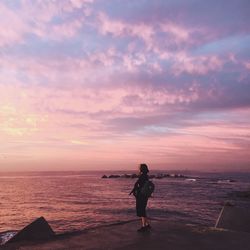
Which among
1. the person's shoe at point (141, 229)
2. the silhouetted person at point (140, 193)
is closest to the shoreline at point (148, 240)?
the person's shoe at point (141, 229)

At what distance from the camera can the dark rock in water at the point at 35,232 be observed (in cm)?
973

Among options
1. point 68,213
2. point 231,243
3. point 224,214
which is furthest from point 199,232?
point 68,213

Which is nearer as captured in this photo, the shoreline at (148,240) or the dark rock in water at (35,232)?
the shoreline at (148,240)

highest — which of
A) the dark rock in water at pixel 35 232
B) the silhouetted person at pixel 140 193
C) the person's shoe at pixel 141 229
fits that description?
the silhouetted person at pixel 140 193

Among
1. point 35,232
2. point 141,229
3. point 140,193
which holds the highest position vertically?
point 140,193

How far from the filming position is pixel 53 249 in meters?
8.33

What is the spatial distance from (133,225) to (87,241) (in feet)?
7.12

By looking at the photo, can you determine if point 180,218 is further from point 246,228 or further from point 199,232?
point 199,232

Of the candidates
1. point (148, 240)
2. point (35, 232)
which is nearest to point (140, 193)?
point (148, 240)

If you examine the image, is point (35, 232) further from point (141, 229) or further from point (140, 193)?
point (140, 193)

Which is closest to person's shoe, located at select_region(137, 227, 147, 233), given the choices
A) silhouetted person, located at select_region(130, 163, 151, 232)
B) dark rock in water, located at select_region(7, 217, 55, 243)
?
silhouetted person, located at select_region(130, 163, 151, 232)

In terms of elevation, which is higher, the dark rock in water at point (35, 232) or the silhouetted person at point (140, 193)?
the silhouetted person at point (140, 193)

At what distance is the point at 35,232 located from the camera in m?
10.3

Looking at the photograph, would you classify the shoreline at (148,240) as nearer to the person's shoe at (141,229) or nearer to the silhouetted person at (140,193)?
the person's shoe at (141,229)
